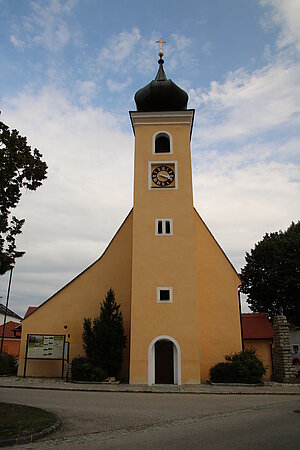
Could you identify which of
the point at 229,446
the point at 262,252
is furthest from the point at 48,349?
the point at 262,252

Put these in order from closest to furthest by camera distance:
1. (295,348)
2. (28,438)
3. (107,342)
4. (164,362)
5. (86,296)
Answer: (28,438), (164,362), (107,342), (86,296), (295,348)

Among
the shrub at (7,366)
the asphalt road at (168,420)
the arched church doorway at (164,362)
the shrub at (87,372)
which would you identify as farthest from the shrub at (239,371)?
the shrub at (7,366)

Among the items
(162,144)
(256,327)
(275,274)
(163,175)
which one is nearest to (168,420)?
(163,175)

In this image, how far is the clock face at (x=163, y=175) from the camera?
2131 centimetres

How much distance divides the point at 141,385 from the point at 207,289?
6.31 metres

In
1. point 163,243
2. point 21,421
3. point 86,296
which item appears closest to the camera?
point 21,421

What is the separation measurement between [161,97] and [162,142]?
2622 millimetres

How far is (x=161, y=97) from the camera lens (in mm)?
22016

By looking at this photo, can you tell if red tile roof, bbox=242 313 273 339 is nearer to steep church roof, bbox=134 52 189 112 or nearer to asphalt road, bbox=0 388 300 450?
asphalt road, bbox=0 388 300 450

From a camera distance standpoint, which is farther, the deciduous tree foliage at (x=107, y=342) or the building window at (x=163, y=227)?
the building window at (x=163, y=227)

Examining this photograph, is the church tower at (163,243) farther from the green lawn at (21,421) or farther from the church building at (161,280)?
the green lawn at (21,421)

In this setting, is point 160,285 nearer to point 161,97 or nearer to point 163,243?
point 163,243

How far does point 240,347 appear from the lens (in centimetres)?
2020

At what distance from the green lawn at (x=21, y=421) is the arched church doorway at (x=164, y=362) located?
9.44m
